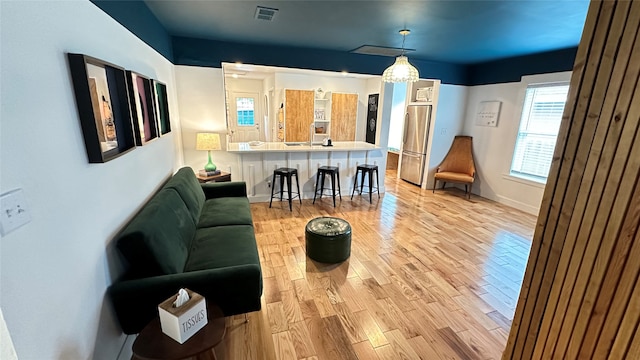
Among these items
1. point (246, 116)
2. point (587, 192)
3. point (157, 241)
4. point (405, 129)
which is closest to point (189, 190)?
point (157, 241)

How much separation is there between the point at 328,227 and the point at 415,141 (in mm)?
3851

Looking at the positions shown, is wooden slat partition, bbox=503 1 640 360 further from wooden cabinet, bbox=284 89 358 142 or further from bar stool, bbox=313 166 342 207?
wooden cabinet, bbox=284 89 358 142

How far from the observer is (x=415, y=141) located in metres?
5.90

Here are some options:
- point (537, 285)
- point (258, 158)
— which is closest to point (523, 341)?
point (537, 285)

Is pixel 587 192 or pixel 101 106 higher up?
pixel 101 106

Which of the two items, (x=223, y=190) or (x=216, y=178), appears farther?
(x=216, y=178)

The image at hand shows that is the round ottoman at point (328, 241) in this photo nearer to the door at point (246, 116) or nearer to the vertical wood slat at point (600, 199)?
the vertical wood slat at point (600, 199)

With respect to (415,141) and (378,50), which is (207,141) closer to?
(378,50)

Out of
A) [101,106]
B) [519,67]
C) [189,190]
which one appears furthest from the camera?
[519,67]

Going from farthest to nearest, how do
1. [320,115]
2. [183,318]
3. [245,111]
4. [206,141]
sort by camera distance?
[245,111]
[320,115]
[206,141]
[183,318]

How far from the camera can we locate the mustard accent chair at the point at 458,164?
17.6ft

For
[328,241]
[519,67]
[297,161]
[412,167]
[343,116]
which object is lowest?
[328,241]

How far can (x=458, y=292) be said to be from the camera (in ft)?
8.04

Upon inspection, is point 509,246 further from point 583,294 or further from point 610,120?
point 610,120
